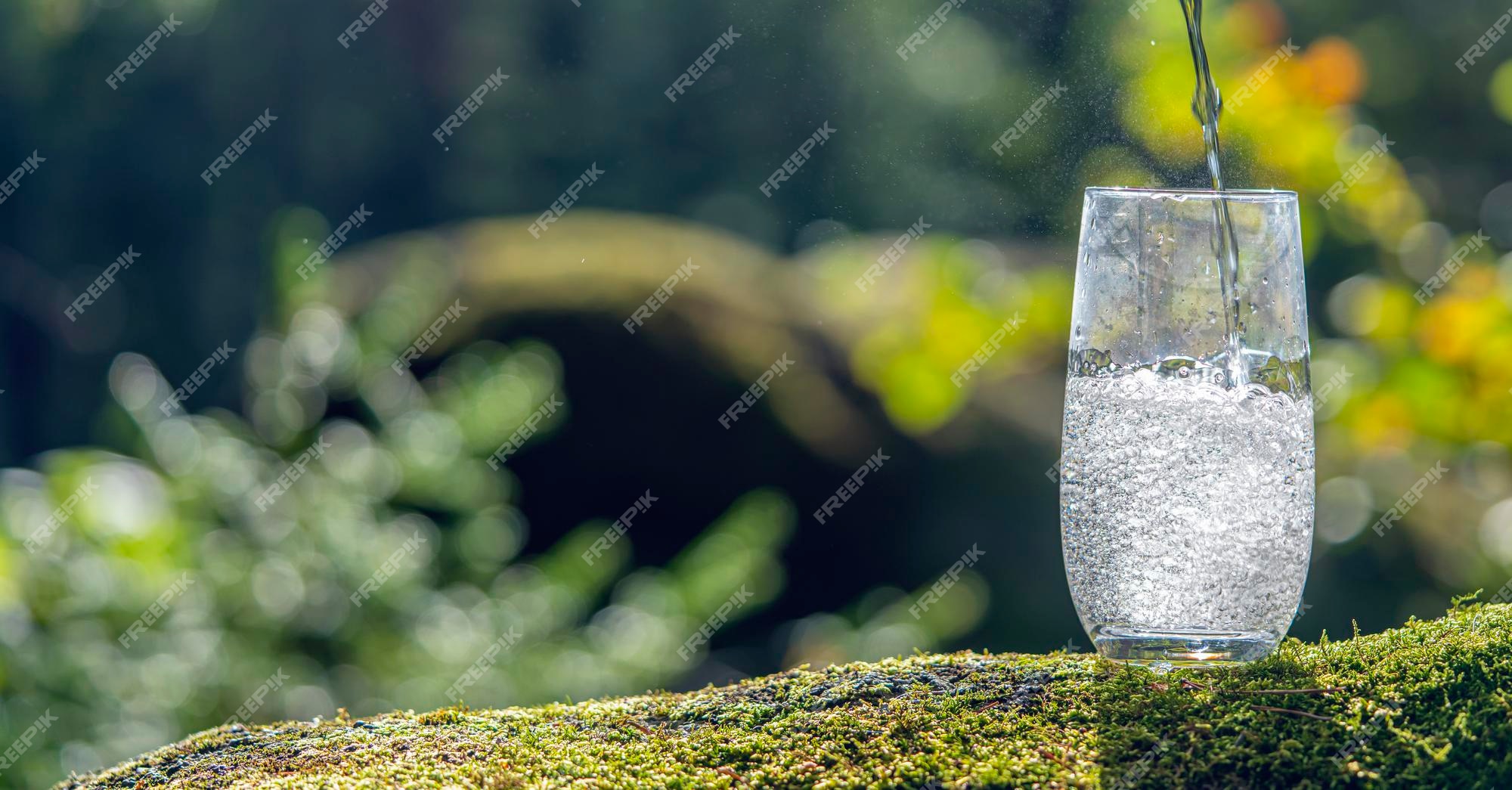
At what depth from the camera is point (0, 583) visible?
375cm

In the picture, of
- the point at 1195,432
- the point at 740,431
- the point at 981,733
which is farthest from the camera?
the point at 740,431

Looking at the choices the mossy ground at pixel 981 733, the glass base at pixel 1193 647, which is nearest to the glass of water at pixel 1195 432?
the glass base at pixel 1193 647

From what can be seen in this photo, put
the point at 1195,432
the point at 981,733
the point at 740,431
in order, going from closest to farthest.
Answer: the point at 981,733 → the point at 1195,432 → the point at 740,431

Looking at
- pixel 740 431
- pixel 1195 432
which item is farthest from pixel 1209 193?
pixel 740 431

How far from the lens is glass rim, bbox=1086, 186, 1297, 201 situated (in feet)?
6.26

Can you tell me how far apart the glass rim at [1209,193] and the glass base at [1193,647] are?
27.6 inches

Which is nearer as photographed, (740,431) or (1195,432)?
(1195,432)

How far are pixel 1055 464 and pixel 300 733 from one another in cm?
368

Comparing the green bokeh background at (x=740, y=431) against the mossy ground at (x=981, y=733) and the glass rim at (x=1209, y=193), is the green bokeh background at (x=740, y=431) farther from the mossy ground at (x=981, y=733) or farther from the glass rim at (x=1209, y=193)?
the glass rim at (x=1209, y=193)

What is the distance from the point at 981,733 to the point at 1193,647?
1.67 feet

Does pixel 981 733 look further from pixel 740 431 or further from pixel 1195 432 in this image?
pixel 740 431

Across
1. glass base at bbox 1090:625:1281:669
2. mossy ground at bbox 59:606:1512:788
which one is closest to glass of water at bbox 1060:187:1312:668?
glass base at bbox 1090:625:1281:669

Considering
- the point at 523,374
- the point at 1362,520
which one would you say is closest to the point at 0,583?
the point at 523,374

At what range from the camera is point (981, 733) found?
5.32 feet
